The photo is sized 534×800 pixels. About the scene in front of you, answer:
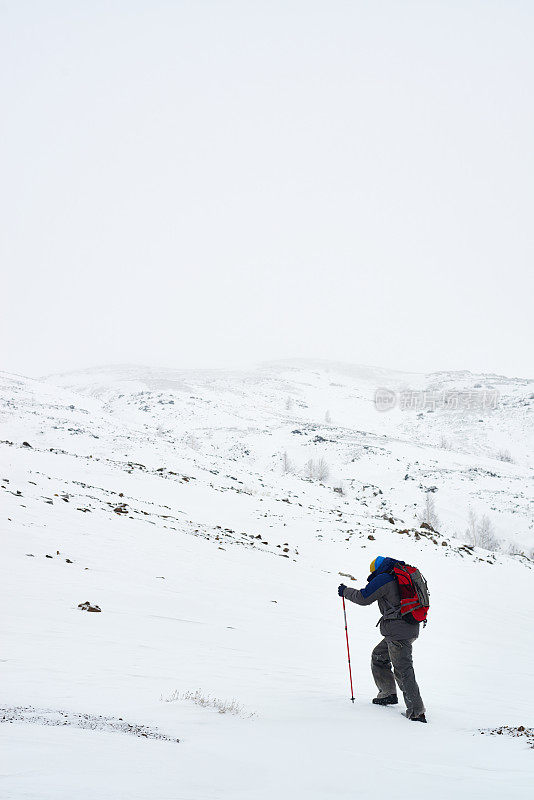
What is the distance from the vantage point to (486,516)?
41.8 meters

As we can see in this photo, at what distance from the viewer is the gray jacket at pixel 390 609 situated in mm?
7242

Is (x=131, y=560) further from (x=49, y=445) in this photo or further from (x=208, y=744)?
(x=49, y=445)

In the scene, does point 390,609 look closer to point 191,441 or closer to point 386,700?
point 386,700

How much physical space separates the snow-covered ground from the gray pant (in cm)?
27

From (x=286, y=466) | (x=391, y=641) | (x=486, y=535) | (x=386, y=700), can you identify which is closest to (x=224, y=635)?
(x=386, y=700)

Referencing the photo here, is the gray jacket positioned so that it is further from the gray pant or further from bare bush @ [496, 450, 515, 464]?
bare bush @ [496, 450, 515, 464]

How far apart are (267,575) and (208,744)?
45.6 ft

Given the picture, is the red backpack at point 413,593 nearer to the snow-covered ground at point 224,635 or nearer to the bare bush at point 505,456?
the snow-covered ground at point 224,635

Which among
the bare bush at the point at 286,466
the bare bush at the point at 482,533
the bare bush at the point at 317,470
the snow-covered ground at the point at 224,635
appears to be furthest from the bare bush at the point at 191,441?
the bare bush at the point at 482,533

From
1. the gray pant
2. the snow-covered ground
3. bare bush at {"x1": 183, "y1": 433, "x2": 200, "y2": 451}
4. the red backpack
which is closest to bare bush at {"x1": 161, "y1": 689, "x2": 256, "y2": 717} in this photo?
the snow-covered ground

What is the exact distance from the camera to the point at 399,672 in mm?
7145

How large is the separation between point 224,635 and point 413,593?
478 centimetres

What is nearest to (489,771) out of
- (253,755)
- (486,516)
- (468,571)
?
(253,755)

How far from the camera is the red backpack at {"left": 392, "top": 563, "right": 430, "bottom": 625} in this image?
285 inches
